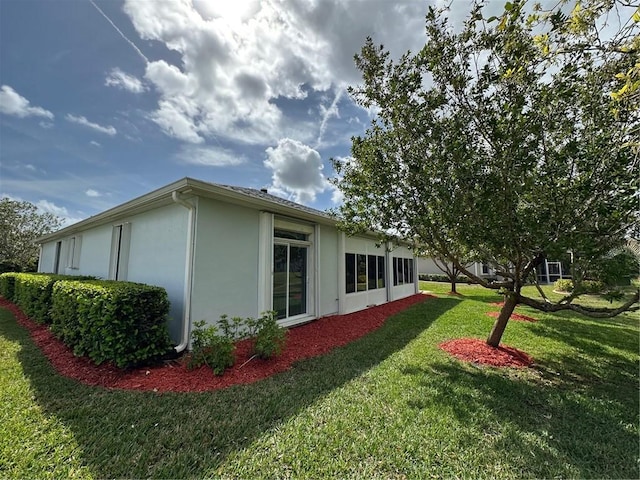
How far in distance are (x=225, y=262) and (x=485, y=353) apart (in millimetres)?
6171

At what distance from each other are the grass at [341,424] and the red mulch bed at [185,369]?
234 millimetres

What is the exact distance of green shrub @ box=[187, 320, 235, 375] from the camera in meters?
Result: 4.73

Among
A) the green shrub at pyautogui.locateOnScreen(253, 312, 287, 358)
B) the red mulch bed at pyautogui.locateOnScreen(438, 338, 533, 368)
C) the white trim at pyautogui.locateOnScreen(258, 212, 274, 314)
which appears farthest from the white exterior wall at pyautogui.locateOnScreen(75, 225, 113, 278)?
the red mulch bed at pyautogui.locateOnScreen(438, 338, 533, 368)

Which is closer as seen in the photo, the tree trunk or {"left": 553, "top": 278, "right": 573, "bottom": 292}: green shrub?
{"left": 553, "top": 278, "right": 573, "bottom": 292}: green shrub

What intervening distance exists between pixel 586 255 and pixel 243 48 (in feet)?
29.2

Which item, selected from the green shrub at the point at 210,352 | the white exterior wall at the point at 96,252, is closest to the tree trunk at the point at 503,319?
the green shrub at the point at 210,352

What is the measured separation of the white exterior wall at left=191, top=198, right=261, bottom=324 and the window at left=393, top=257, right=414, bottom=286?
32.9ft

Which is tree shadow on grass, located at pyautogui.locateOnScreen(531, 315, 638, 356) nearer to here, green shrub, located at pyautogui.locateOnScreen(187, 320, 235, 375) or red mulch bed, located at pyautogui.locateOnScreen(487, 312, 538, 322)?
red mulch bed, located at pyautogui.locateOnScreen(487, 312, 538, 322)

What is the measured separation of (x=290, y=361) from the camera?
534 centimetres

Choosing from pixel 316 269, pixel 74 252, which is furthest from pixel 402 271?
pixel 74 252

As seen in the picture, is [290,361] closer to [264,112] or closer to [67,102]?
[264,112]

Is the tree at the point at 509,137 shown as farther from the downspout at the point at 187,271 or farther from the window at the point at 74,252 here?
the window at the point at 74,252

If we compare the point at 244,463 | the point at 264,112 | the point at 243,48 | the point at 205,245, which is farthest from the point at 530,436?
the point at 264,112

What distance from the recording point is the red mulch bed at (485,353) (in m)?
5.55
